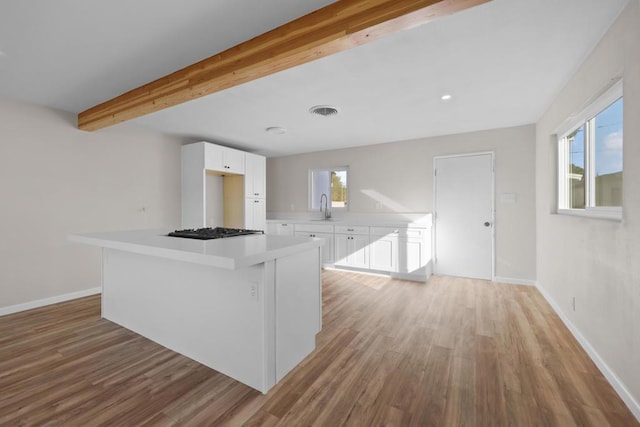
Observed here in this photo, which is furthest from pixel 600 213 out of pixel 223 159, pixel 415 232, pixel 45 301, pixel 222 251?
pixel 45 301

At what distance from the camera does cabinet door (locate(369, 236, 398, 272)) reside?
14.0 feet

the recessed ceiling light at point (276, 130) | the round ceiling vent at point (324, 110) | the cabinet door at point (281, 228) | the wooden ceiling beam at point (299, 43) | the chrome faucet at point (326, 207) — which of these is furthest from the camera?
the chrome faucet at point (326, 207)

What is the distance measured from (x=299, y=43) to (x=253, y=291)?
5.10 ft

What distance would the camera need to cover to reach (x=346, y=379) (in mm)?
1813

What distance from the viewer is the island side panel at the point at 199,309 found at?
1.70 m

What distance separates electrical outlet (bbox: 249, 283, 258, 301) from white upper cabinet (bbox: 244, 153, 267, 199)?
353cm

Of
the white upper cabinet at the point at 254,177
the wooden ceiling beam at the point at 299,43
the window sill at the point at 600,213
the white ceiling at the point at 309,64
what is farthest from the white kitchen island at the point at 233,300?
the white upper cabinet at the point at 254,177

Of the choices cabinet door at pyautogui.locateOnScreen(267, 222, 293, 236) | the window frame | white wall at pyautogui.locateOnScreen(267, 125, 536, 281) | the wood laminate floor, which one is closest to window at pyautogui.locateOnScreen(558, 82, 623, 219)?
white wall at pyautogui.locateOnScreen(267, 125, 536, 281)

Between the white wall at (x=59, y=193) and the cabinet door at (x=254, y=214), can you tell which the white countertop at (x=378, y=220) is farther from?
the white wall at (x=59, y=193)

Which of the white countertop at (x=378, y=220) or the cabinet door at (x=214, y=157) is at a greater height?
the cabinet door at (x=214, y=157)

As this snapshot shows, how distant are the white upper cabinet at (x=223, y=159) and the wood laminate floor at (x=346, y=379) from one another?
254 centimetres

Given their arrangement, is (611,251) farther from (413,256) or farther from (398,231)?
(398,231)

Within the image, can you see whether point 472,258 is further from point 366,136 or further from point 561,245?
point 366,136

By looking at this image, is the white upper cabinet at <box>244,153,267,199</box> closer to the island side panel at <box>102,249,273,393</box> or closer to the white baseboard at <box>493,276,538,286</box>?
the island side panel at <box>102,249,273,393</box>
